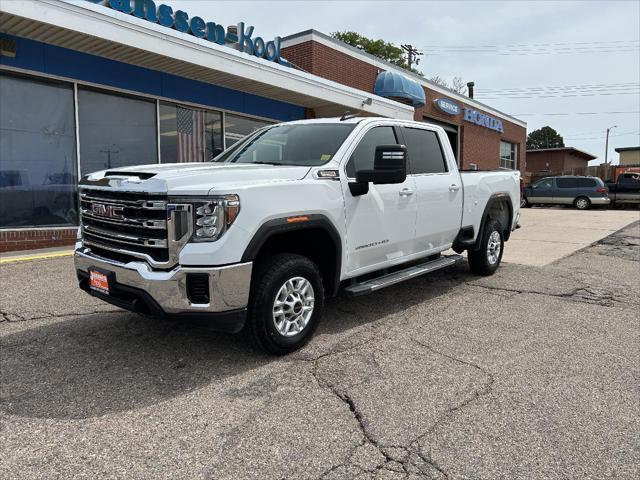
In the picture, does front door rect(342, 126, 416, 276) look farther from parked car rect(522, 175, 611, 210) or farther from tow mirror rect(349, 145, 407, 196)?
parked car rect(522, 175, 611, 210)

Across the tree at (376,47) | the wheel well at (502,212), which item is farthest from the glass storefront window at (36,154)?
the tree at (376,47)

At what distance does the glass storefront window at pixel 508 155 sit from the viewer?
32366mm

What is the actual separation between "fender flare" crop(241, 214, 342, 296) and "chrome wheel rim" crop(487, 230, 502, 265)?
3567mm

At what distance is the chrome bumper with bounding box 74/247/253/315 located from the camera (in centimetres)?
354

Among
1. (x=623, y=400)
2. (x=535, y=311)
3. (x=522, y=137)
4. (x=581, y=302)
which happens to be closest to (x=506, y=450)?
(x=623, y=400)

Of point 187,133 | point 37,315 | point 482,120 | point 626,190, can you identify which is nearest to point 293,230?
Answer: point 37,315

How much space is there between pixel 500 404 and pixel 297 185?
7.24ft

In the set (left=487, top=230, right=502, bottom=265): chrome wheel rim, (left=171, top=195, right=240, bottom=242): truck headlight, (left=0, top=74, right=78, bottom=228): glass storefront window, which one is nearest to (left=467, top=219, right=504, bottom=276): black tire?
(left=487, top=230, right=502, bottom=265): chrome wheel rim

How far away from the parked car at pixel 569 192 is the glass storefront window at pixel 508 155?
4.98 metres

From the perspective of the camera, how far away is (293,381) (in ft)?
12.2

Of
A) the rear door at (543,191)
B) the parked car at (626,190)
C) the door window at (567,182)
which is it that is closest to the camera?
the parked car at (626,190)

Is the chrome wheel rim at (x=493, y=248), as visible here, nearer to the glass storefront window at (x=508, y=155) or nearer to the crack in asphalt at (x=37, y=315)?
the crack in asphalt at (x=37, y=315)

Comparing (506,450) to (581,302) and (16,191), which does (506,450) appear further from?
(16,191)

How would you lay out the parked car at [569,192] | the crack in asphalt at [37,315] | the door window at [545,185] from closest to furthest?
the crack in asphalt at [37,315], the parked car at [569,192], the door window at [545,185]
